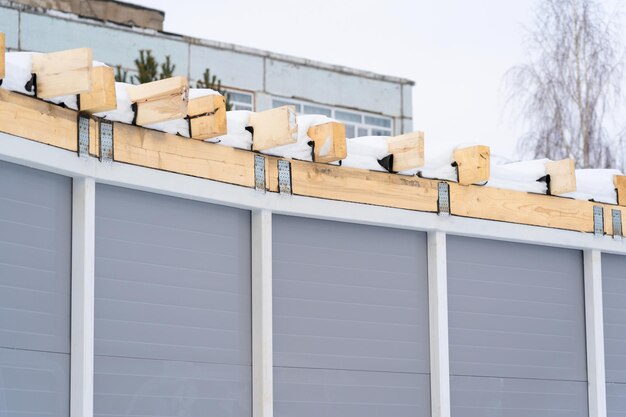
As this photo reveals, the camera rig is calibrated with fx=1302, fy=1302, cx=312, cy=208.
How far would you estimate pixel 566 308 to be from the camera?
8.77 meters

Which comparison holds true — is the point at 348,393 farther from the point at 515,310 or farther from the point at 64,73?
the point at 64,73

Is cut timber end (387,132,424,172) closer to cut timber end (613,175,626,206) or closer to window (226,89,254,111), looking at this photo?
cut timber end (613,175,626,206)

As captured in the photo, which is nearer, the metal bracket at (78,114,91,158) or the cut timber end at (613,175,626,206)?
the metal bracket at (78,114,91,158)

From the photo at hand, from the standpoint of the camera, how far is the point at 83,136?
6.43m

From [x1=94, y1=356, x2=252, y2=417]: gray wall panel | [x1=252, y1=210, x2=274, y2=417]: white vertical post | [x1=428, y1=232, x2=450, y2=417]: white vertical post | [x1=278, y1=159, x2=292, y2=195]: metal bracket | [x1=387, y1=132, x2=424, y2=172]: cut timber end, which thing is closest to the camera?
Result: [x1=94, y1=356, x2=252, y2=417]: gray wall panel

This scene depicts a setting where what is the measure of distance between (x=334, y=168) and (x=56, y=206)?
191 cm

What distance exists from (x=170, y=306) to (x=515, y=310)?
2.63m

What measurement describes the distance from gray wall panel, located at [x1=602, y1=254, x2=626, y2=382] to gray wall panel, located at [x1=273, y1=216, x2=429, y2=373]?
162 centimetres

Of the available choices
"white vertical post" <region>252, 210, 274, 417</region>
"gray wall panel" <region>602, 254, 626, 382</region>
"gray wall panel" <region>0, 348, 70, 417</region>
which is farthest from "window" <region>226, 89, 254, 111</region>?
"gray wall panel" <region>0, 348, 70, 417</region>

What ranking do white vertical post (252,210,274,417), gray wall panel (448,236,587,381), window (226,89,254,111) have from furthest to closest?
window (226,89,254,111), gray wall panel (448,236,587,381), white vertical post (252,210,274,417)

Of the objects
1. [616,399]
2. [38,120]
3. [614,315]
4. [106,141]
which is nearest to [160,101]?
[106,141]

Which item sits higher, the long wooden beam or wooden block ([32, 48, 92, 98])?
wooden block ([32, 48, 92, 98])

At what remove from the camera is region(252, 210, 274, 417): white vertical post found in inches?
279

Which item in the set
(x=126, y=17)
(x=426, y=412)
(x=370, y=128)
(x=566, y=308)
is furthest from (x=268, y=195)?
(x=370, y=128)
